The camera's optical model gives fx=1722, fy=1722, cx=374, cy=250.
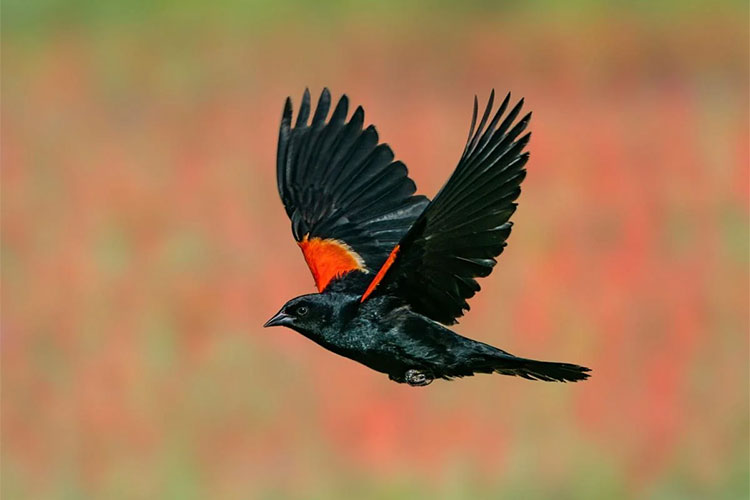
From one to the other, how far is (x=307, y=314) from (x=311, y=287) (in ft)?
26.6

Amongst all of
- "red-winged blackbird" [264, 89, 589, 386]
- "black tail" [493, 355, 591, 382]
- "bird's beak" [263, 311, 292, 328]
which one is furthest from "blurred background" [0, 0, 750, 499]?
"black tail" [493, 355, 591, 382]

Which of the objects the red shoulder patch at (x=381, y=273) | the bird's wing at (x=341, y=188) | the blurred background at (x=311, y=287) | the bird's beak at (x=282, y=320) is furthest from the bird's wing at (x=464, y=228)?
the blurred background at (x=311, y=287)

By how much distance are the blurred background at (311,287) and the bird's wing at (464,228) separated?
6322 millimetres

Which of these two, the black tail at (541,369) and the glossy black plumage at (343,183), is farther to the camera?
the glossy black plumage at (343,183)

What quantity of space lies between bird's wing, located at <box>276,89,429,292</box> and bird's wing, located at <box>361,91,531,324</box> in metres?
0.97

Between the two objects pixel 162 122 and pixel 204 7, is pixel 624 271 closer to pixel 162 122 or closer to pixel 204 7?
pixel 162 122

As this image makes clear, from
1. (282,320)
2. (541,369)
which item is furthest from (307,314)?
(541,369)

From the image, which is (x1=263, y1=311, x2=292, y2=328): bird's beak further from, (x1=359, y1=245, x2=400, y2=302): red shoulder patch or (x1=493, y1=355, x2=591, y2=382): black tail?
A: (x1=493, y1=355, x2=591, y2=382): black tail

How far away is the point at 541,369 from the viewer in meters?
5.06

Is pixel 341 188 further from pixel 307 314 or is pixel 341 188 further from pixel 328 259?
pixel 307 314

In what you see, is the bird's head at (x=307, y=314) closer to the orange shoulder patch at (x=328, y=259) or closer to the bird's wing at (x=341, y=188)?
the orange shoulder patch at (x=328, y=259)

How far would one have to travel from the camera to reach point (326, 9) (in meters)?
17.5

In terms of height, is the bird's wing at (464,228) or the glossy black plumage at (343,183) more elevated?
the glossy black plumage at (343,183)

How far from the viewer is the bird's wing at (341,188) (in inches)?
249
